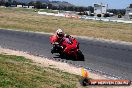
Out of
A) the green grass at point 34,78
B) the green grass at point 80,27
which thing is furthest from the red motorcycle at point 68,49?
the green grass at point 80,27

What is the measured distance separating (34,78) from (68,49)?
268 inches

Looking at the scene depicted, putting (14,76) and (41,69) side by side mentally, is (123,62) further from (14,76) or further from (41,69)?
(14,76)

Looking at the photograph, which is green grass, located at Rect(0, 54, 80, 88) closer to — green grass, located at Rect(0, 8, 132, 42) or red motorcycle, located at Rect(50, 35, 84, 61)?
red motorcycle, located at Rect(50, 35, 84, 61)

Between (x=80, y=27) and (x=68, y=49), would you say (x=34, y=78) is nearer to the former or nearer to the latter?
(x=68, y=49)

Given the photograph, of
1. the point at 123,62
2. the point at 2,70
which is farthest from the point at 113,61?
the point at 2,70

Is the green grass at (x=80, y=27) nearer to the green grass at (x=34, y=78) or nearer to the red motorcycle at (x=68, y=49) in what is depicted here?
the red motorcycle at (x=68, y=49)

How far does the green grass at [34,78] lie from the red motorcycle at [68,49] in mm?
4223

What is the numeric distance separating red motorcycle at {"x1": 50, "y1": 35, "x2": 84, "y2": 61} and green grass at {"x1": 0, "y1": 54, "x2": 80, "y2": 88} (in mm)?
4223

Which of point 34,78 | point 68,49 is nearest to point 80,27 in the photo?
point 68,49

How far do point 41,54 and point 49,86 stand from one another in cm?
883

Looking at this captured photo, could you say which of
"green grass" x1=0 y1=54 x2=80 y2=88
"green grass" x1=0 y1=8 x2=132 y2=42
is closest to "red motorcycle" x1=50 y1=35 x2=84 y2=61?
"green grass" x1=0 y1=54 x2=80 y2=88

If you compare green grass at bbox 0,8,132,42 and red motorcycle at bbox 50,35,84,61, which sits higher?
red motorcycle at bbox 50,35,84,61

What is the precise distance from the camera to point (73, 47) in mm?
18172

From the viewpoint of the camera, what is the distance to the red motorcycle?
59.5 feet
